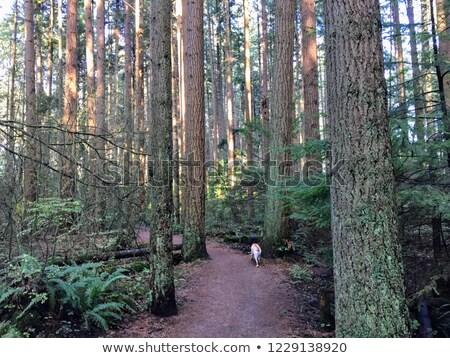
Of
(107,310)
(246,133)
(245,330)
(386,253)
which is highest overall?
(246,133)

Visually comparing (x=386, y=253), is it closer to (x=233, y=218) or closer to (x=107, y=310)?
(x=107, y=310)

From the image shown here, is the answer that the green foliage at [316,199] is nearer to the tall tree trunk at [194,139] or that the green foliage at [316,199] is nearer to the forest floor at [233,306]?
the forest floor at [233,306]

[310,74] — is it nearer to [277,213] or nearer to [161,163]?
[277,213]

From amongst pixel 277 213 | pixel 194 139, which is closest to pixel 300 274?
pixel 277 213

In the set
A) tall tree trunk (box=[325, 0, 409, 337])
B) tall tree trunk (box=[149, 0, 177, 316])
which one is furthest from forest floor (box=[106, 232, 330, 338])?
tall tree trunk (box=[325, 0, 409, 337])

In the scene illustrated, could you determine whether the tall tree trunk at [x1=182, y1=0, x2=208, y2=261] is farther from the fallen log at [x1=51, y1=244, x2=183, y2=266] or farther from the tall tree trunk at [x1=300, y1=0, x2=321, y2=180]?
the tall tree trunk at [x1=300, y1=0, x2=321, y2=180]

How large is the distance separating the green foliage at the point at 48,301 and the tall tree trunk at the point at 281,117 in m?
5.01

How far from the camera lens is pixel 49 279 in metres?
5.43

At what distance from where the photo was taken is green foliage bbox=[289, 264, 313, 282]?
8.39 m

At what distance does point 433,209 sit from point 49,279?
6.26 meters

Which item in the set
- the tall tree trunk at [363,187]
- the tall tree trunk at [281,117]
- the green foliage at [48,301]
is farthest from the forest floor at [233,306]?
the tall tree trunk at [363,187]

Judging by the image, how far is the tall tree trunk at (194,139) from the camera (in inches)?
371

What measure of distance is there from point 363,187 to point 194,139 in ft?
21.3

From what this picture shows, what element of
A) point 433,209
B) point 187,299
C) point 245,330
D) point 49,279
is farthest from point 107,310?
point 433,209
